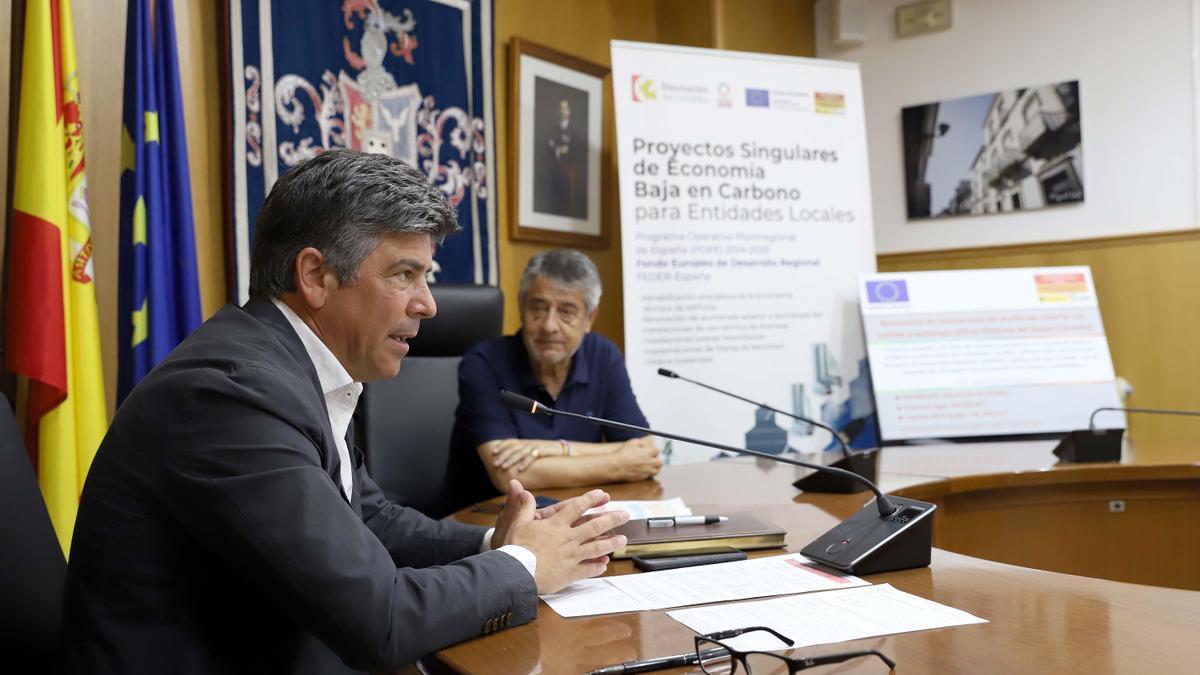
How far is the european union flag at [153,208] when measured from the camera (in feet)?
8.23

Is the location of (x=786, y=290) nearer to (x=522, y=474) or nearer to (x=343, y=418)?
(x=522, y=474)

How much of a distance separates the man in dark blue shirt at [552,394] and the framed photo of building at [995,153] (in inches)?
97.2

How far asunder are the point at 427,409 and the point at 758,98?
2.24 meters

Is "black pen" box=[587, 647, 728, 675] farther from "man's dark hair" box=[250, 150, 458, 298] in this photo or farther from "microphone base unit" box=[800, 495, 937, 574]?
"man's dark hair" box=[250, 150, 458, 298]

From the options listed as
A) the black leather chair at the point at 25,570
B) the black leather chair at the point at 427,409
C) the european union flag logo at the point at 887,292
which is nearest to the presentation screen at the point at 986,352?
the european union flag logo at the point at 887,292

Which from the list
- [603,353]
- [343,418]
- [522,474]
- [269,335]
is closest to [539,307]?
[603,353]

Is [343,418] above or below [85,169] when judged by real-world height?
below

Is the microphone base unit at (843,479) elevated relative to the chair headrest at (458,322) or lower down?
lower down

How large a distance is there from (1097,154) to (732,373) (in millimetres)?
1934

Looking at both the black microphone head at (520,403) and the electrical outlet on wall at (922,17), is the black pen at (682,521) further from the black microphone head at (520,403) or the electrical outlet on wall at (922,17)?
the electrical outlet on wall at (922,17)

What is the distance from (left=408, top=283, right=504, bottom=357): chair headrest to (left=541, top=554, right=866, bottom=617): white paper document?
155 cm

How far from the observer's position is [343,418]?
136 cm

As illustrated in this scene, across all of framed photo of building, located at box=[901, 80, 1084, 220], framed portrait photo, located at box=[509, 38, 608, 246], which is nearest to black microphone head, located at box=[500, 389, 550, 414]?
framed portrait photo, located at box=[509, 38, 608, 246]

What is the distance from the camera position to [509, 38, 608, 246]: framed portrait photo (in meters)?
3.99
